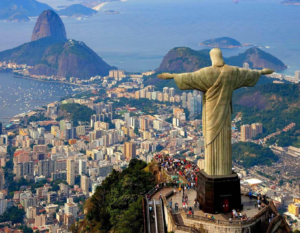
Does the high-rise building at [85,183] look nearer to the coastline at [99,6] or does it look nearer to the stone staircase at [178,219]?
the stone staircase at [178,219]

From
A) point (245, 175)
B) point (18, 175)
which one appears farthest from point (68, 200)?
point (245, 175)

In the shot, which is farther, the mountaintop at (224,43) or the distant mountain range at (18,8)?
the distant mountain range at (18,8)

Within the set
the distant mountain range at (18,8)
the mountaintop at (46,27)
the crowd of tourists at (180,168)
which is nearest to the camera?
the crowd of tourists at (180,168)

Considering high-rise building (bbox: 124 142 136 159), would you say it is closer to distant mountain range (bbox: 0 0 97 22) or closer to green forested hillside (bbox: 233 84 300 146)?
green forested hillside (bbox: 233 84 300 146)

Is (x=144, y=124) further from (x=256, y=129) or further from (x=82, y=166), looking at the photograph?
(x=82, y=166)

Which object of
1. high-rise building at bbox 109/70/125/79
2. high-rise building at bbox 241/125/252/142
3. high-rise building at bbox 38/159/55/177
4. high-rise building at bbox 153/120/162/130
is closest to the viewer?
high-rise building at bbox 38/159/55/177

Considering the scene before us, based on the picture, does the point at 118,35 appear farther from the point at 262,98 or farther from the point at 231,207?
the point at 231,207

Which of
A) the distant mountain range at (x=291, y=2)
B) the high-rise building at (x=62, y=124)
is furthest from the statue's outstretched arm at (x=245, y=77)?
the distant mountain range at (x=291, y=2)

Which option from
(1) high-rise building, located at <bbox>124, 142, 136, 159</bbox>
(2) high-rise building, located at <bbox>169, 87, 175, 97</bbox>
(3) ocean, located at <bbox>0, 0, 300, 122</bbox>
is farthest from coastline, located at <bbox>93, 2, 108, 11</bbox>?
(1) high-rise building, located at <bbox>124, 142, 136, 159</bbox>

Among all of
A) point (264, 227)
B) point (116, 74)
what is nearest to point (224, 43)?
point (116, 74)
